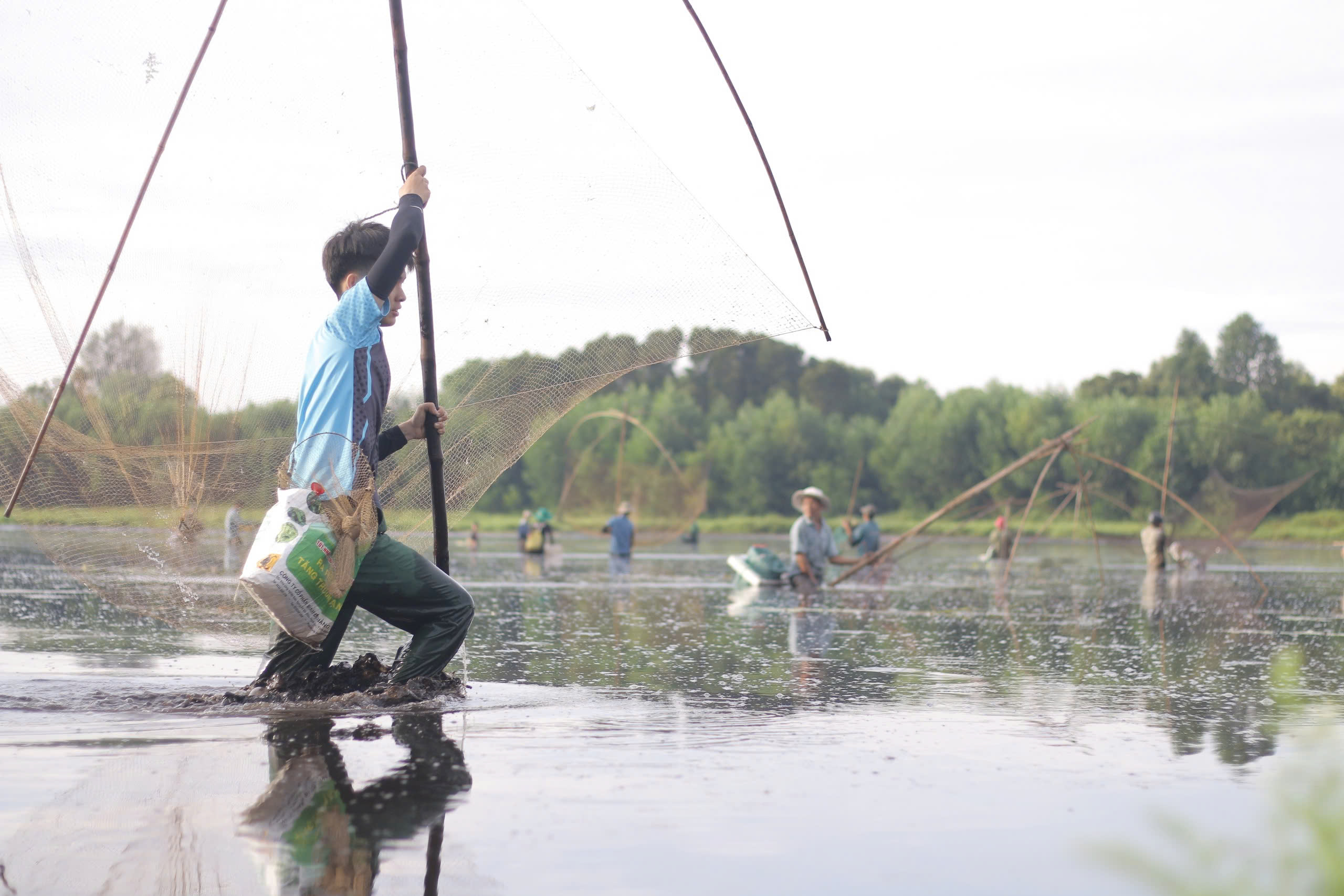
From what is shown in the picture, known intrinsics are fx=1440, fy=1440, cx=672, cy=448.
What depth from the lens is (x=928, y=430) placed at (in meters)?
86.9

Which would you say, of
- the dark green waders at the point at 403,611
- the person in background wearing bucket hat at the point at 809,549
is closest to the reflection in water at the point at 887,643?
the person in background wearing bucket hat at the point at 809,549

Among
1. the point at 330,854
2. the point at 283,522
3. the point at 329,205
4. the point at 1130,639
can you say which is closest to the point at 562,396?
the point at 329,205

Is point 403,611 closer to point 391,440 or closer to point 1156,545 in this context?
point 391,440

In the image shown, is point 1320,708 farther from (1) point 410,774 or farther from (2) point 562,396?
(1) point 410,774

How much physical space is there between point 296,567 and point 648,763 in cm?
159

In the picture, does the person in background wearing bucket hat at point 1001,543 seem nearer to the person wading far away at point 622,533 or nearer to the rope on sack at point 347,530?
the person wading far away at point 622,533

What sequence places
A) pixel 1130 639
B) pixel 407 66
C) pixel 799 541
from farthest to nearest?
pixel 799 541
pixel 1130 639
pixel 407 66

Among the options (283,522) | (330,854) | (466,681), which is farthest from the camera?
(466,681)

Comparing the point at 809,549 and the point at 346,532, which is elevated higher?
the point at 346,532

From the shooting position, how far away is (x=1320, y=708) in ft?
23.9

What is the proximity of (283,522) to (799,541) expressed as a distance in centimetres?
1249

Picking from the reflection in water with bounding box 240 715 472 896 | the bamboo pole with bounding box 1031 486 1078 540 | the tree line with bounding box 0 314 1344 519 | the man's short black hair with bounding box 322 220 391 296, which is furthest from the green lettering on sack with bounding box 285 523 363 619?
the tree line with bounding box 0 314 1344 519

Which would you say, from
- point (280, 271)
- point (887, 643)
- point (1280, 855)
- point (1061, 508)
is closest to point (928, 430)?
point (1061, 508)

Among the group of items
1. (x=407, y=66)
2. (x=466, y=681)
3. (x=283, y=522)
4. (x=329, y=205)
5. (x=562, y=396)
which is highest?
(x=407, y=66)
